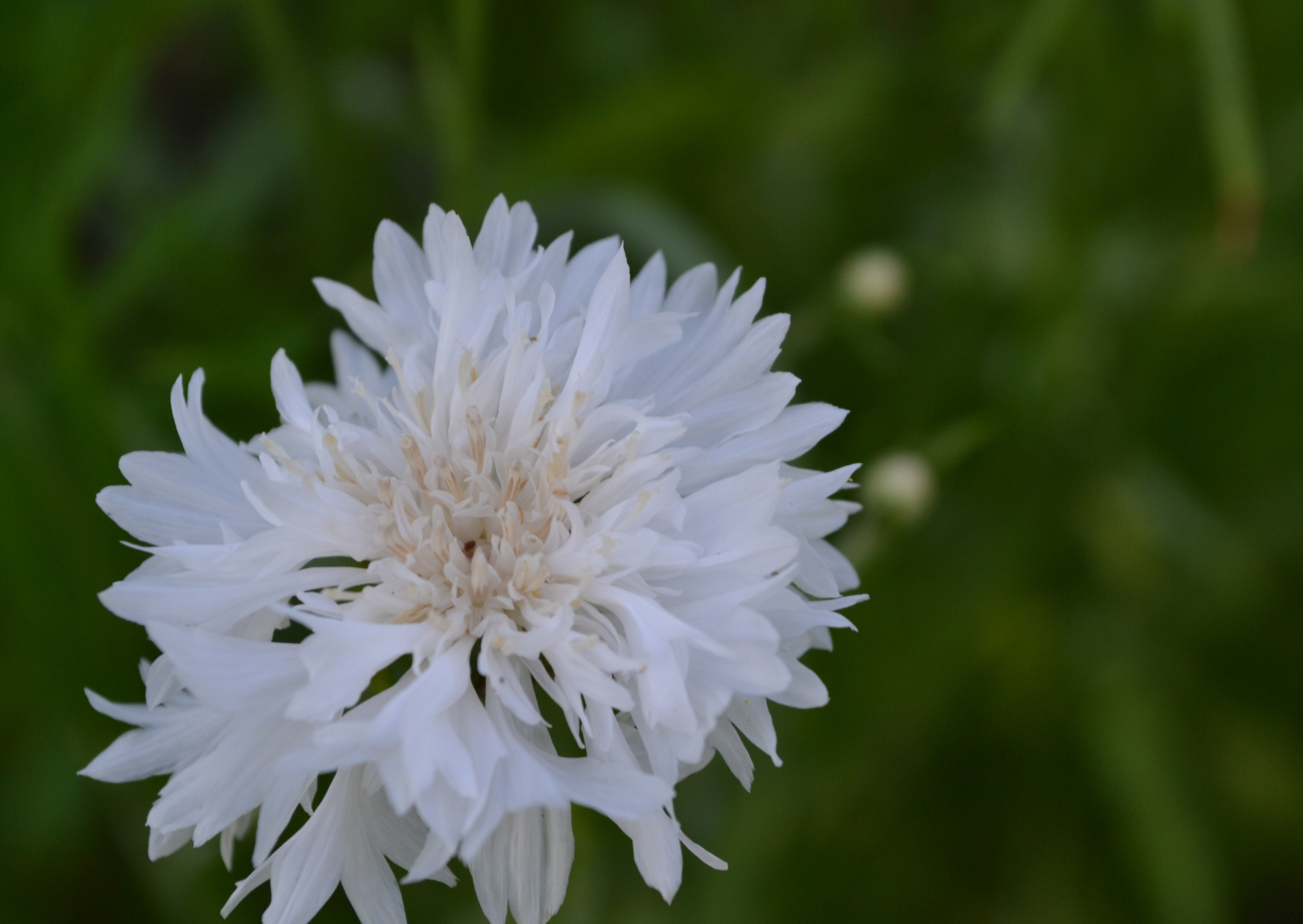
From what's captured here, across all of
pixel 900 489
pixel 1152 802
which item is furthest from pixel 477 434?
pixel 1152 802

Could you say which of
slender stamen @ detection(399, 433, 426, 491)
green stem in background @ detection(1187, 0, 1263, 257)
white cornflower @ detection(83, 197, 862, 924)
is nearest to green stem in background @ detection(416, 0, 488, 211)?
white cornflower @ detection(83, 197, 862, 924)

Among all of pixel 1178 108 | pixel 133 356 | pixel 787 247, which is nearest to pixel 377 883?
pixel 133 356

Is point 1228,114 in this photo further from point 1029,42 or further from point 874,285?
point 874,285

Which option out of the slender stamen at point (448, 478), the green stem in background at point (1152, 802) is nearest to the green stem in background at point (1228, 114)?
the green stem in background at point (1152, 802)

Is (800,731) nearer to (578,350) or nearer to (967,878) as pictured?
(967,878)

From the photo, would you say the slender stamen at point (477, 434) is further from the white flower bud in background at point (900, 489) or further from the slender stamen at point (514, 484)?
the white flower bud in background at point (900, 489)
